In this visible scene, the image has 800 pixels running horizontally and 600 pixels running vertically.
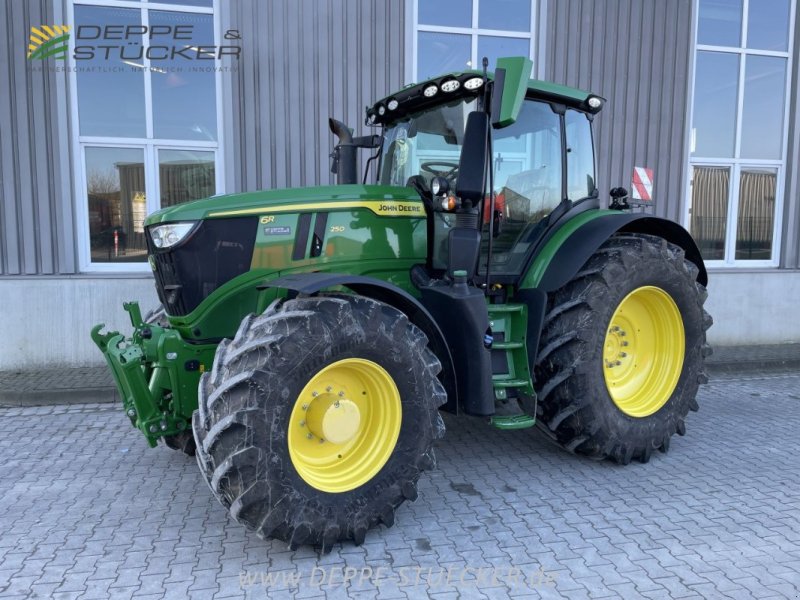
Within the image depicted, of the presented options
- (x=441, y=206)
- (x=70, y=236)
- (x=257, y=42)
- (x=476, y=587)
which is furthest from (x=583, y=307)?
(x=70, y=236)

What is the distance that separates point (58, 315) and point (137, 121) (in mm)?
2282

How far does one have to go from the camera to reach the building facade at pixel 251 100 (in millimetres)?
6398

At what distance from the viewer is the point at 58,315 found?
643 centimetres

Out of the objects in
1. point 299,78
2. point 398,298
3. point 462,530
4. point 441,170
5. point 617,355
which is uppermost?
point 299,78

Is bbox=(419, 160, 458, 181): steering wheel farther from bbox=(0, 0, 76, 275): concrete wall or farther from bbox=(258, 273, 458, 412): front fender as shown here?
bbox=(0, 0, 76, 275): concrete wall

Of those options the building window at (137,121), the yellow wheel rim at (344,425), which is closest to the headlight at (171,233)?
the yellow wheel rim at (344,425)

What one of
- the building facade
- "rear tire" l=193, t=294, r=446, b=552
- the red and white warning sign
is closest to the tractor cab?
"rear tire" l=193, t=294, r=446, b=552

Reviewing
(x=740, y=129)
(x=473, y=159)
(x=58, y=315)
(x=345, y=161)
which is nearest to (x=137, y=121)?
(x=58, y=315)

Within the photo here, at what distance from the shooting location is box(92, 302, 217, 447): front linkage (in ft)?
11.1

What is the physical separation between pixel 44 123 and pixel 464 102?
486 centimetres

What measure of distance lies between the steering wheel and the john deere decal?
4709 millimetres

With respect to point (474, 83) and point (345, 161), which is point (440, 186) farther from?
point (345, 161)

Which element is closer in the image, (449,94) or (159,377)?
(159,377)

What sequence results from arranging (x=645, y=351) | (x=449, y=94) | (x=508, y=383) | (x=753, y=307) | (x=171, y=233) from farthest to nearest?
(x=753, y=307) < (x=645, y=351) < (x=449, y=94) < (x=508, y=383) < (x=171, y=233)
